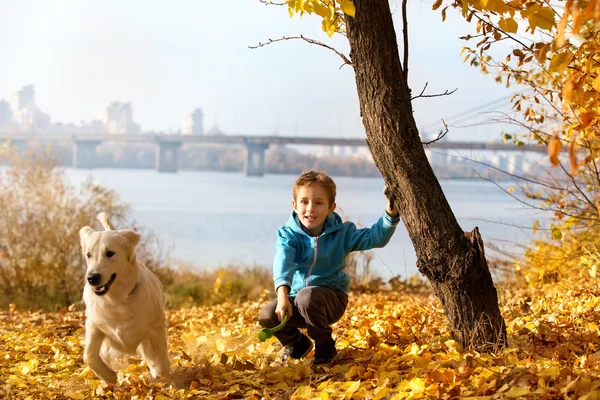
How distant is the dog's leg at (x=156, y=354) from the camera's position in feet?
11.1

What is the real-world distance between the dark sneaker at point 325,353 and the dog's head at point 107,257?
1.11m

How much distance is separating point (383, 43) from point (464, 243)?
111 cm

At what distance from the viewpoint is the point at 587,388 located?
7.86ft

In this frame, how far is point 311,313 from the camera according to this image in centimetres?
346

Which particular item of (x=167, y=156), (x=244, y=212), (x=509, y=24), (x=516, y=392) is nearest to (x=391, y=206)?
(x=509, y=24)

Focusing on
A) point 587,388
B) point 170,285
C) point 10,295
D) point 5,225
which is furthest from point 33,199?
point 587,388

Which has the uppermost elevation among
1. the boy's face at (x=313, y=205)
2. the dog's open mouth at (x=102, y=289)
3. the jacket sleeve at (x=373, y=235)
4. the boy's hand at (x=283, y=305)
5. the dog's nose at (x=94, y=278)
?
the boy's face at (x=313, y=205)

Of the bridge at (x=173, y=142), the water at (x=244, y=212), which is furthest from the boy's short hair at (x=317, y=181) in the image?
the bridge at (x=173, y=142)

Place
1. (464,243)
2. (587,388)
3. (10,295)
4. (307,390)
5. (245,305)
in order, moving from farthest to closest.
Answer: (10,295) → (245,305) → (464,243) → (307,390) → (587,388)

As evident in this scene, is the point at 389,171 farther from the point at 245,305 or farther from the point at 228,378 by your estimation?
the point at 245,305

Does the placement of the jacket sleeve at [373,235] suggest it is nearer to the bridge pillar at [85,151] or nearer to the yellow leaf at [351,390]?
the yellow leaf at [351,390]

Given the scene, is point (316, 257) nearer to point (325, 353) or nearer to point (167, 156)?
point (325, 353)

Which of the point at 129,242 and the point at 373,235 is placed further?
the point at 373,235

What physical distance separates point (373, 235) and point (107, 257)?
A: 140 cm
